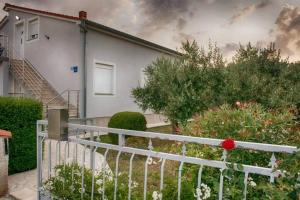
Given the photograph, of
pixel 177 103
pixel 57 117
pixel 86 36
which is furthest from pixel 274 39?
pixel 57 117

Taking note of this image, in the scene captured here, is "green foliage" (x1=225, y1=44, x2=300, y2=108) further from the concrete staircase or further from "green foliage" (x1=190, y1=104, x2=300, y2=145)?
the concrete staircase

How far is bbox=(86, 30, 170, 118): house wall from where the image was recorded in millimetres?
15969

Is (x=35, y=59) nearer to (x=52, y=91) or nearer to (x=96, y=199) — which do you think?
(x=52, y=91)

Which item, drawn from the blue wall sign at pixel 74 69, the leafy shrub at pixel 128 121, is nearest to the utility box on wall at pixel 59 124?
the leafy shrub at pixel 128 121

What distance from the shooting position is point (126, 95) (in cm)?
1859

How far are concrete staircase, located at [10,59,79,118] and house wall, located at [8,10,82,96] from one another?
30 centimetres

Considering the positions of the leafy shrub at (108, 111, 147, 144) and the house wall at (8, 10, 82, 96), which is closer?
the leafy shrub at (108, 111, 147, 144)

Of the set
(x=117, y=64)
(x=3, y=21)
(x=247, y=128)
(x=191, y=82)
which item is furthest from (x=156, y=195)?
(x=3, y=21)

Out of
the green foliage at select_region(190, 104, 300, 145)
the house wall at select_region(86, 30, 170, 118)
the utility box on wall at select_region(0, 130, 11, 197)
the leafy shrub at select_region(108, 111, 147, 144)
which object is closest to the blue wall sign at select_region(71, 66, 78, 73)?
the house wall at select_region(86, 30, 170, 118)

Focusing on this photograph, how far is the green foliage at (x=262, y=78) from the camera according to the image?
34.6ft

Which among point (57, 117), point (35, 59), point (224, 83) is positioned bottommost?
point (57, 117)

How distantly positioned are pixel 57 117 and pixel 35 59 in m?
15.3

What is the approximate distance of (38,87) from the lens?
55.2 feet

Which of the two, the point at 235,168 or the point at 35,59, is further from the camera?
the point at 35,59
